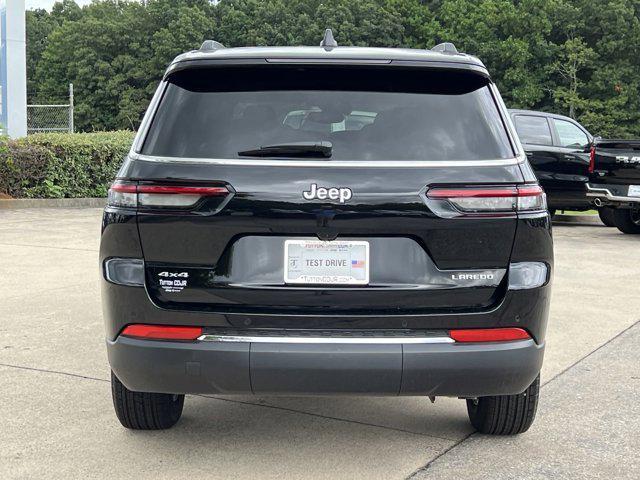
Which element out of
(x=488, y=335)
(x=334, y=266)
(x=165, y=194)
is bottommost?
(x=488, y=335)

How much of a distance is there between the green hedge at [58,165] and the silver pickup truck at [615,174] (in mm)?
8942

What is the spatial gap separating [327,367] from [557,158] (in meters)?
12.3

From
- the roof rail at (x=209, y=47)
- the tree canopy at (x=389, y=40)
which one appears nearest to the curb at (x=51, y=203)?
the roof rail at (x=209, y=47)

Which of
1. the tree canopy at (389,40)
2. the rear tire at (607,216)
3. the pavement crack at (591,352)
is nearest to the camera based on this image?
the pavement crack at (591,352)

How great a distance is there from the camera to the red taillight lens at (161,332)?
3.21m

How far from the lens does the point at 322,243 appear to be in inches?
125

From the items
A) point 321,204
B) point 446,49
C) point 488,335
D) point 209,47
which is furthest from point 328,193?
point 446,49

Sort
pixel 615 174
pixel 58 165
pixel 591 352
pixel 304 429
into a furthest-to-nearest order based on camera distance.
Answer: pixel 58 165
pixel 615 174
pixel 591 352
pixel 304 429

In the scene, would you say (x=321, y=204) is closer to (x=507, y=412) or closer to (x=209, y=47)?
(x=209, y=47)

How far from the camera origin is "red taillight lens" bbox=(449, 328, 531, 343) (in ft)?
10.6

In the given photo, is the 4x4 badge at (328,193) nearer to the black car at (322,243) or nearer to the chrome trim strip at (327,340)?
the black car at (322,243)

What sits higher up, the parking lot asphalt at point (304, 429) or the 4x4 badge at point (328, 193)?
the 4x4 badge at point (328, 193)

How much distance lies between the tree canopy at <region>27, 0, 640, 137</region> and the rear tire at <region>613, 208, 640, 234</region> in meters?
47.3

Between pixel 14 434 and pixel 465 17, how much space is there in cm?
6609
